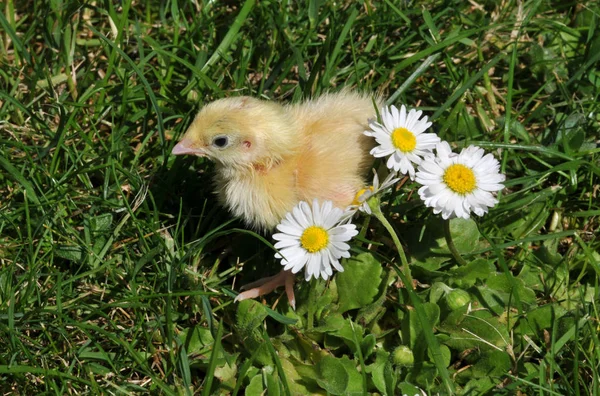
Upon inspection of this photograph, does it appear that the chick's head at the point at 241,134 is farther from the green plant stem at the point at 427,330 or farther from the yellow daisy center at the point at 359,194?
the green plant stem at the point at 427,330

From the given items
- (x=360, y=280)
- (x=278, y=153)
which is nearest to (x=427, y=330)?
(x=360, y=280)

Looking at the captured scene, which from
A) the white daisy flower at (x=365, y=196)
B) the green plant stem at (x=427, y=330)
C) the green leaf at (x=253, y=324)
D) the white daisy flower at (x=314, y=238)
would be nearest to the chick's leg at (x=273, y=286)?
the green leaf at (x=253, y=324)

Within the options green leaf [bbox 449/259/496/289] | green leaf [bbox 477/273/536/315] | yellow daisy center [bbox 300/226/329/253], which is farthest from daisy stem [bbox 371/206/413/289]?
green leaf [bbox 477/273/536/315]

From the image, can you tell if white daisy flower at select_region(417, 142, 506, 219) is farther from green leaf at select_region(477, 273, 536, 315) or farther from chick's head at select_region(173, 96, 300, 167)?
chick's head at select_region(173, 96, 300, 167)

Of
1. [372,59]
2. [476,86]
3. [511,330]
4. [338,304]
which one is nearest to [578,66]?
[476,86]

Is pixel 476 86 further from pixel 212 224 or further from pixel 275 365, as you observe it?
pixel 275 365
